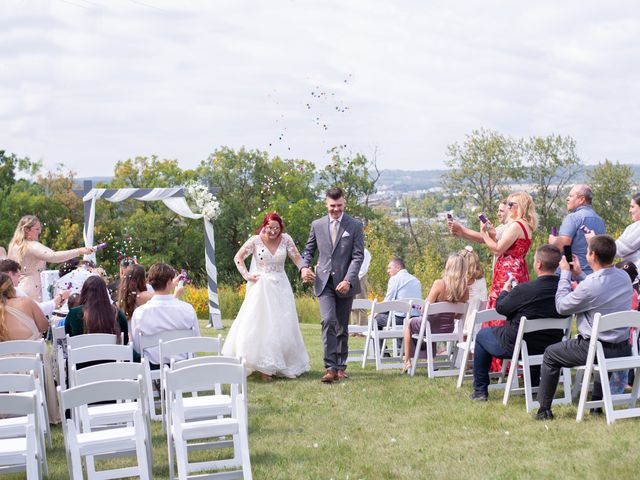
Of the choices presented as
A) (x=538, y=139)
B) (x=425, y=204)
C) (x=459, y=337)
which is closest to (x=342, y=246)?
(x=459, y=337)

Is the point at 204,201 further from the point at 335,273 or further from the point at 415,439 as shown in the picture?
the point at 415,439

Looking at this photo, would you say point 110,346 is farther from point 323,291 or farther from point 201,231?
point 201,231

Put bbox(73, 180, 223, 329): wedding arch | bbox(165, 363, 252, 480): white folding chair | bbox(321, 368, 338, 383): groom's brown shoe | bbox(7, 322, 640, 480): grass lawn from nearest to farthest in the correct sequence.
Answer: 1. bbox(165, 363, 252, 480): white folding chair
2. bbox(7, 322, 640, 480): grass lawn
3. bbox(321, 368, 338, 383): groom's brown shoe
4. bbox(73, 180, 223, 329): wedding arch

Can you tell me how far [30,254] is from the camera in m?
10.1

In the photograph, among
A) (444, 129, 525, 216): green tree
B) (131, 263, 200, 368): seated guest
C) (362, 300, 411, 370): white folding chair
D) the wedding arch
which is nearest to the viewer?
(131, 263, 200, 368): seated guest

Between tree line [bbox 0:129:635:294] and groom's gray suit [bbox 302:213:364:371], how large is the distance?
20.9 m

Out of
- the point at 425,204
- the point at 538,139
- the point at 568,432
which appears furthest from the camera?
the point at 425,204

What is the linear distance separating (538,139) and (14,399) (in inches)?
1784

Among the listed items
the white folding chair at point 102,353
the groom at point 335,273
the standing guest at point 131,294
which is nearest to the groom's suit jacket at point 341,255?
the groom at point 335,273

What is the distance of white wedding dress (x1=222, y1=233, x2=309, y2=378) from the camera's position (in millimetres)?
9203

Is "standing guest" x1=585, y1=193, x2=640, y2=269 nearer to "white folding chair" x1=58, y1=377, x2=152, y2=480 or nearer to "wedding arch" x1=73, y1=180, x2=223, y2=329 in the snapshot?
"white folding chair" x1=58, y1=377, x2=152, y2=480

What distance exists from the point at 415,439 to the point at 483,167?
41.9 metres

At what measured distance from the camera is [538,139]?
47469 mm

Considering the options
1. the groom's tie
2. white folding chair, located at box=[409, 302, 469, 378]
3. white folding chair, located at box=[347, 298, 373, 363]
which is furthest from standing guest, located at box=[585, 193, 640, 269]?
white folding chair, located at box=[347, 298, 373, 363]
